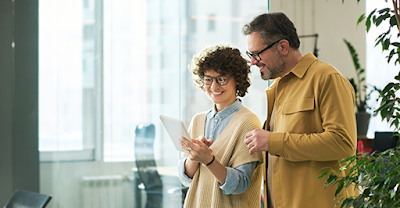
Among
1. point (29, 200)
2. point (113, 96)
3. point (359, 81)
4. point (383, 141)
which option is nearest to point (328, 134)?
point (29, 200)

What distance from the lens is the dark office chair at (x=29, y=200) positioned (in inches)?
79.0

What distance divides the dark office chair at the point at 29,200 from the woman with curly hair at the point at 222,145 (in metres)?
1.03

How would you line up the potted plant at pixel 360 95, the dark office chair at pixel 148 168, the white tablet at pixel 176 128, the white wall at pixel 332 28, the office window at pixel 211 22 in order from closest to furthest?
the white tablet at pixel 176 128, the dark office chair at pixel 148 168, the office window at pixel 211 22, the potted plant at pixel 360 95, the white wall at pixel 332 28

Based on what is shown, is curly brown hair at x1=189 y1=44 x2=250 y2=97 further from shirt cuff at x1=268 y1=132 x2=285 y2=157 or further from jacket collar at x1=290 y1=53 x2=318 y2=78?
shirt cuff at x1=268 y1=132 x2=285 y2=157

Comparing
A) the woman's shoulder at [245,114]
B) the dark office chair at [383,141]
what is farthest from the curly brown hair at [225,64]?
the dark office chair at [383,141]

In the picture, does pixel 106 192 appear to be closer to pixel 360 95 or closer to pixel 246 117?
pixel 246 117

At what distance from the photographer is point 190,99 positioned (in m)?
2.84

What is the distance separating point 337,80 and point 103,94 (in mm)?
1998

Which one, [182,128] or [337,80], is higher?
[337,80]

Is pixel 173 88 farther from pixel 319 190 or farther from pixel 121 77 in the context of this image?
pixel 319 190

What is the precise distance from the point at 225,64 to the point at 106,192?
1.83m

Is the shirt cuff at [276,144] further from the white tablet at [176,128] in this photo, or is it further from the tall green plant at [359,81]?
the tall green plant at [359,81]

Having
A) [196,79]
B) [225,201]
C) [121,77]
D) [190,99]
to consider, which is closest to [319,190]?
[225,201]

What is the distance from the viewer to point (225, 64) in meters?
1.45
